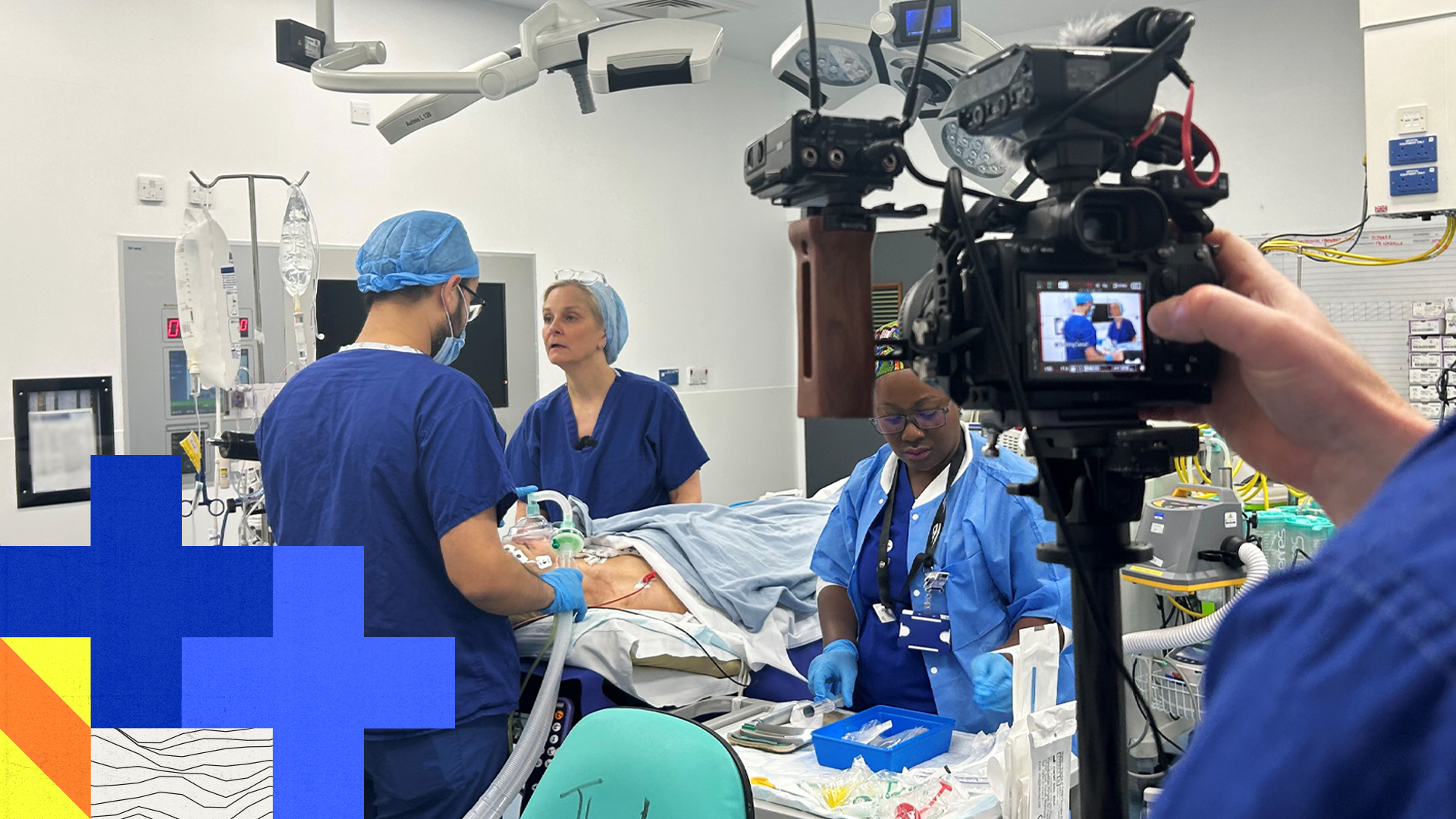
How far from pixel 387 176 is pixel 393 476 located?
3.30m

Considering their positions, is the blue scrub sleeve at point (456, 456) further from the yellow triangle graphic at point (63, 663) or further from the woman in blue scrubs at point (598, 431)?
the woman in blue scrubs at point (598, 431)

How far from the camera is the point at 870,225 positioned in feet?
3.44

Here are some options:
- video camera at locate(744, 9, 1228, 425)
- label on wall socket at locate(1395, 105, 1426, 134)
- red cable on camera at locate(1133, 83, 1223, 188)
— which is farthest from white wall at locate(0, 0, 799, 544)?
red cable on camera at locate(1133, 83, 1223, 188)

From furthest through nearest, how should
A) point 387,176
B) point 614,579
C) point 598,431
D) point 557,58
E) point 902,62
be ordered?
point 387,176 → point 598,431 → point 614,579 → point 557,58 → point 902,62

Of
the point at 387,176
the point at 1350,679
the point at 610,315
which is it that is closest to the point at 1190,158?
the point at 1350,679

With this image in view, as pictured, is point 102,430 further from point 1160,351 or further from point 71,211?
point 1160,351

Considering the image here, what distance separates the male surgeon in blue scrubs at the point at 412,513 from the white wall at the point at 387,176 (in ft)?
7.84

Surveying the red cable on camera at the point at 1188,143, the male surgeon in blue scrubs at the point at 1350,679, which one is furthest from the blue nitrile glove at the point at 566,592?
the male surgeon in blue scrubs at the point at 1350,679

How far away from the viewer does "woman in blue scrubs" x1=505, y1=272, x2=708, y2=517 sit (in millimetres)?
3438

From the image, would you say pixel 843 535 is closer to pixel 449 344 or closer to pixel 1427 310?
pixel 449 344

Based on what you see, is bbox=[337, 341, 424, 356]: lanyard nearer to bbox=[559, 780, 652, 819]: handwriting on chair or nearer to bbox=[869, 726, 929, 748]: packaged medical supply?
bbox=[559, 780, 652, 819]: handwriting on chair

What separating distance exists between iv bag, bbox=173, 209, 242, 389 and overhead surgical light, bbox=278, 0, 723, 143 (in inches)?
20.9

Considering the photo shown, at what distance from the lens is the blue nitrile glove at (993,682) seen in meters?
2.04

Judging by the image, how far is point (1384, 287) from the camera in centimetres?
471
